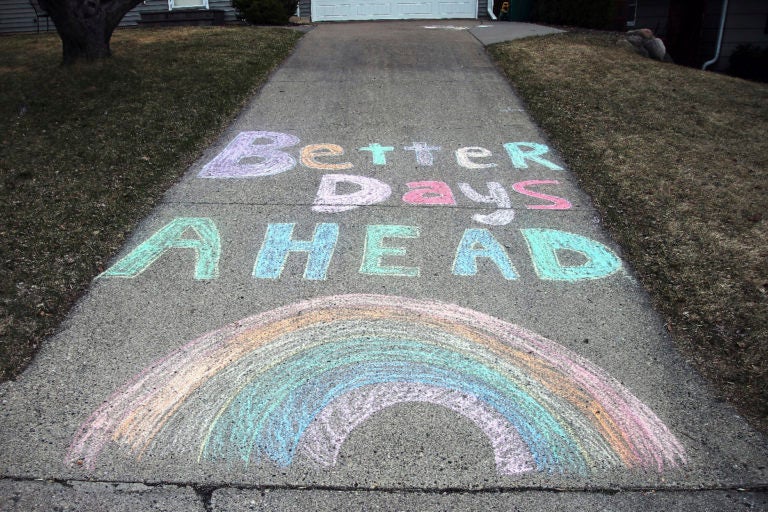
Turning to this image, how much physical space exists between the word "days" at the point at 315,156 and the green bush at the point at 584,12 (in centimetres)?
830

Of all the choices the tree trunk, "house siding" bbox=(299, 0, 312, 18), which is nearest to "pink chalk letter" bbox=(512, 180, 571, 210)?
the tree trunk

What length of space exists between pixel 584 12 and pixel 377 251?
1114 cm

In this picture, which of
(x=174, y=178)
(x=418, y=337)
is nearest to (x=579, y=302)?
(x=418, y=337)

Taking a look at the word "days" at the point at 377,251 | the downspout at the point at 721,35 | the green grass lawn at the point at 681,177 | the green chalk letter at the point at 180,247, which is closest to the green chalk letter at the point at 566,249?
the word "days" at the point at 377,251

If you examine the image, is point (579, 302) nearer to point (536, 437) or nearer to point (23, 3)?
point (536, 437)

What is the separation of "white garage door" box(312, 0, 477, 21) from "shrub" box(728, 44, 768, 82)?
5950mm

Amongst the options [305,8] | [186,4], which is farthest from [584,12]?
[186,4]

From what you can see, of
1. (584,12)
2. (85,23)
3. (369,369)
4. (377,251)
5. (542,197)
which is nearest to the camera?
(369,369)

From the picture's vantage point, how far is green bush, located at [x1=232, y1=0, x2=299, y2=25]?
12.8 meters

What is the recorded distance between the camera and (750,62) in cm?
1270

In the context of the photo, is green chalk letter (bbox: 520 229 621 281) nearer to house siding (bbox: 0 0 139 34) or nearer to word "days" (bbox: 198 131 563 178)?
word "days" (bbox: 198 131 563 178)

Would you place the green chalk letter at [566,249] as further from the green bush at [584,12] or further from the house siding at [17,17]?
the house siding at [17,17]

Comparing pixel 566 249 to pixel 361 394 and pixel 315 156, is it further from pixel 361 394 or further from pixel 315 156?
pixel 315 156

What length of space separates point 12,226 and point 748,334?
16.7 ft
